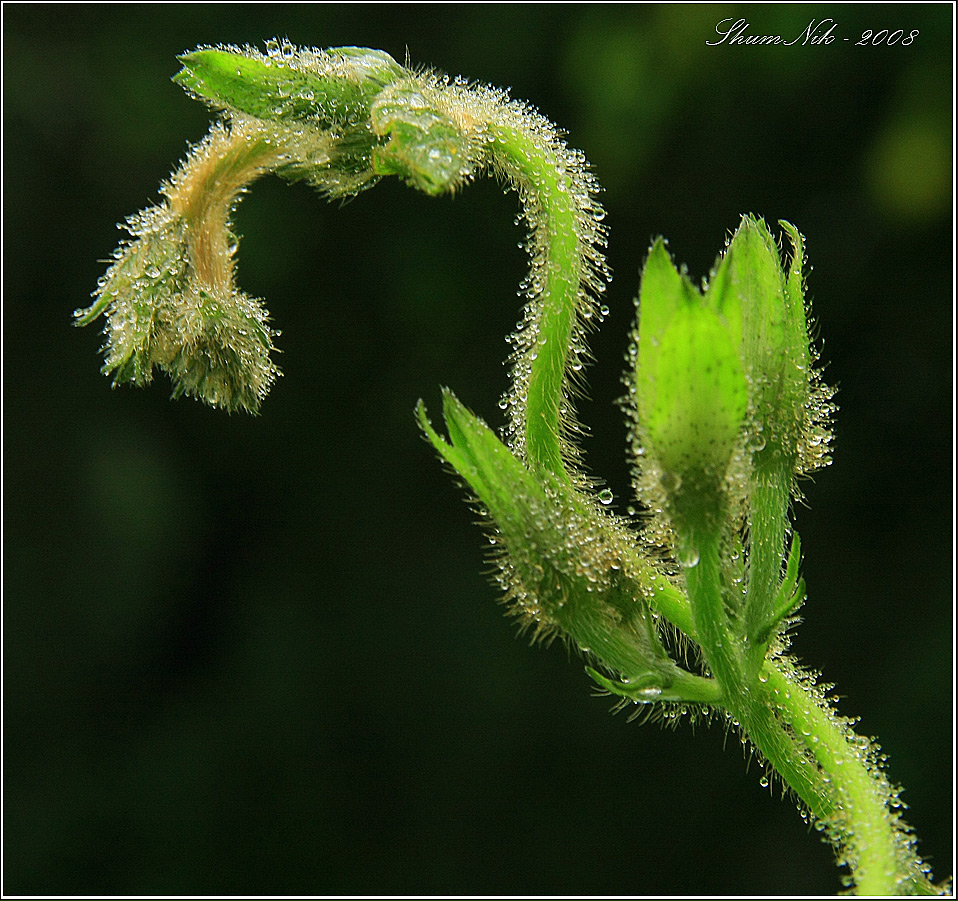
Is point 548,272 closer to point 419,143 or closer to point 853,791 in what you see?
point 419,143

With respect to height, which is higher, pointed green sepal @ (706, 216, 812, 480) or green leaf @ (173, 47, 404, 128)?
green leaf @ (173, 47, 404, 128)

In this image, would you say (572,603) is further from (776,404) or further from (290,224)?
(290,224)

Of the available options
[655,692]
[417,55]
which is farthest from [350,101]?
[417,55]

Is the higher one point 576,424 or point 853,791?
point 576,424

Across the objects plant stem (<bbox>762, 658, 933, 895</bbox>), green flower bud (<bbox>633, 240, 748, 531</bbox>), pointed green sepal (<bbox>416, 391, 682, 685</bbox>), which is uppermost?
green flower bud (<bbox>633, 240, 748, 531</bbox>)

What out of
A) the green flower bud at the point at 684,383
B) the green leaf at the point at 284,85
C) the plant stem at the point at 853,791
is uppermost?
the green leaf at the point at 284,85

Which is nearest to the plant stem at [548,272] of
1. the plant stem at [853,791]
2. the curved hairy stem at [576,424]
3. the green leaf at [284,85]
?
the curved hairy stem at [576,424]

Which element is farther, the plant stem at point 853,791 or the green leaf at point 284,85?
the green leaf at point 284,85

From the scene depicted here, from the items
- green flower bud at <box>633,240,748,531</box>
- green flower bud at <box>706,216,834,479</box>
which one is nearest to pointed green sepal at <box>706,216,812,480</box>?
green flower bud at <box>706,216,834,479</box>

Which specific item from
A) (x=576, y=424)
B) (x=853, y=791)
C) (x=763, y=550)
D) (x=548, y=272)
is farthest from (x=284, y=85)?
(x=853, y=791)

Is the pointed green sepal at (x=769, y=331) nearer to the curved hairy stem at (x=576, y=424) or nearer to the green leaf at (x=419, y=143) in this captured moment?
the curved hairy stem at (x=576, y=424)

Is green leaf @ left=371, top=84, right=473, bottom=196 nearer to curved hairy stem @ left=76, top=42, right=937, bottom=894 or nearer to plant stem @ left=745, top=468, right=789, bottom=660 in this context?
curved hairy stem @ left=76, top=42, right=937, bottom=894
